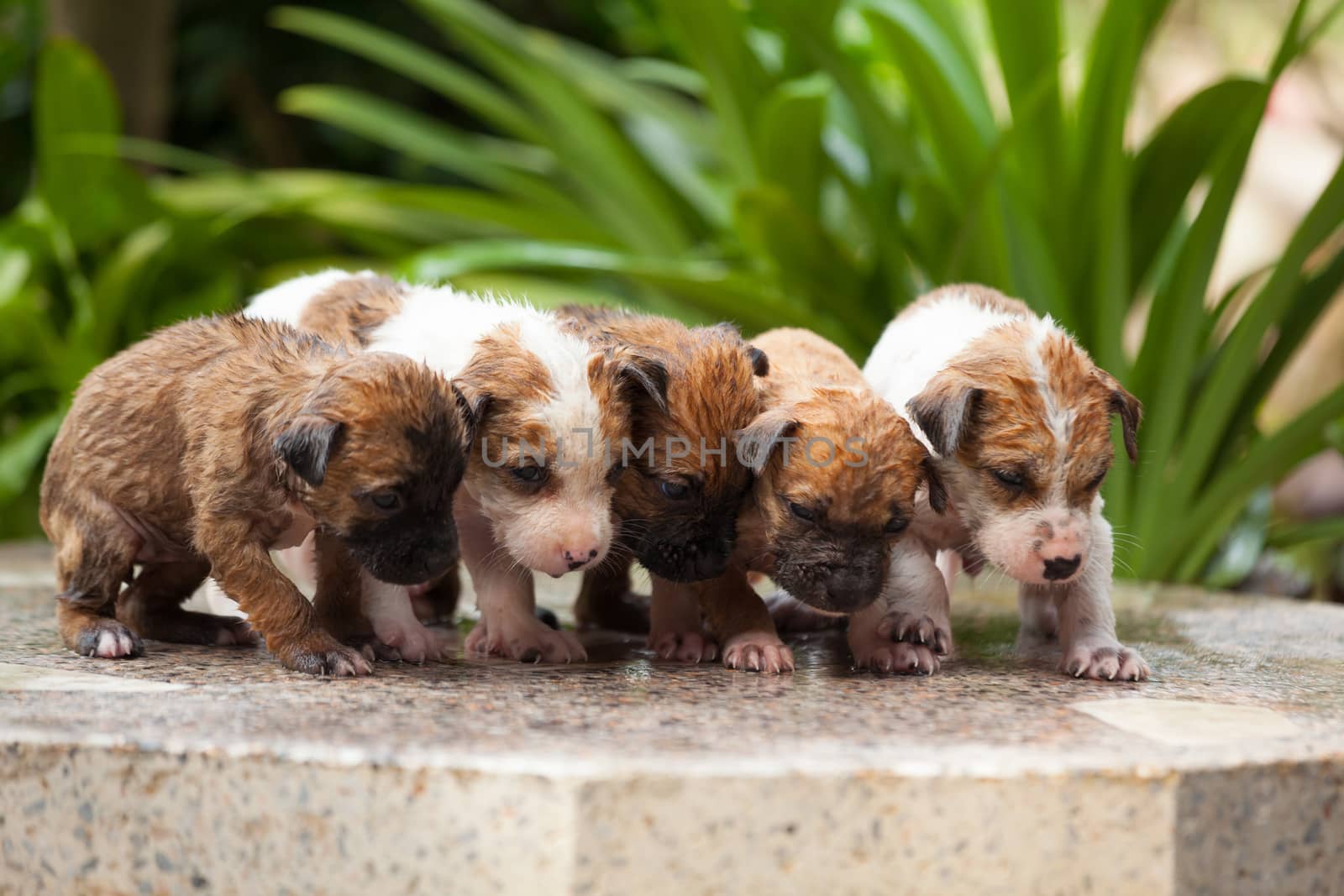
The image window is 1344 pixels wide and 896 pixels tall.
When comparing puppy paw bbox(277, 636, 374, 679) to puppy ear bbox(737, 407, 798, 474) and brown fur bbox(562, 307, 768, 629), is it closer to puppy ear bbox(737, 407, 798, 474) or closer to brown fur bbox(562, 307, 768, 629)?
brown fur bbox(562, 307, 768, 629)

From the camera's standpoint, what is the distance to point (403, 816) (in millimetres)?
2357

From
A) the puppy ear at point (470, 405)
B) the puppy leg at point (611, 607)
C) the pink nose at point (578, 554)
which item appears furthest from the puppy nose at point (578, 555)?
the puppy leg at point (611, 607)

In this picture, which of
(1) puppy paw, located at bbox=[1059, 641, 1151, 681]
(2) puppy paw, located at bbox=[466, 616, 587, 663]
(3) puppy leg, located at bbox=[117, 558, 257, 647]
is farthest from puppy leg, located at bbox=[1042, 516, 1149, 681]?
(3) puppy leg, located at bbox=[117, 558, 257, 647]

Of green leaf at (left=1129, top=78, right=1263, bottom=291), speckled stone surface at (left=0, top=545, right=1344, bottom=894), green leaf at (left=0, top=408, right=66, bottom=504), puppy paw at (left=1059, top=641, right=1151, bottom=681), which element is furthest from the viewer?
green leaf at (left=0, top=408, right=66, bottom=504)

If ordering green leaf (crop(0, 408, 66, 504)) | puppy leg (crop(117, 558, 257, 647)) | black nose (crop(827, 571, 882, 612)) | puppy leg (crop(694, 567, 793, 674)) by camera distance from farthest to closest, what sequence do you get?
1. green leaf (crop(0, 408, 66, 504))
2. puppy leg (crop(117, 558, 257, 647))
3. puppy leg (crop(694, 567, 793, 674))
4. black nose (crop(827, 571, 882, 612))

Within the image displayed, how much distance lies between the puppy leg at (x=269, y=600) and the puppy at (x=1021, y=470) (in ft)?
4.66

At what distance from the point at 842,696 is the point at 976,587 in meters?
2.37

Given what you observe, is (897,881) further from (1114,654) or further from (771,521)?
(1114,654)

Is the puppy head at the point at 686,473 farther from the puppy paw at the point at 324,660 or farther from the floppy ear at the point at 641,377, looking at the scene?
the puppy paw at the point at 324,660

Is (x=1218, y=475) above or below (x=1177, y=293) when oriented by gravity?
below

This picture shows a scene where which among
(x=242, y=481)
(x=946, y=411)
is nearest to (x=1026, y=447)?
(x=946, y=411)

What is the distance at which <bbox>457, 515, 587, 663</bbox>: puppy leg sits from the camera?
3508 mm

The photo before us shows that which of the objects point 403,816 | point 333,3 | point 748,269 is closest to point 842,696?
point 403,816

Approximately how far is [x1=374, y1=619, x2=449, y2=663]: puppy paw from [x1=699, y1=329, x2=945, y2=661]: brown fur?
37.5 inches
